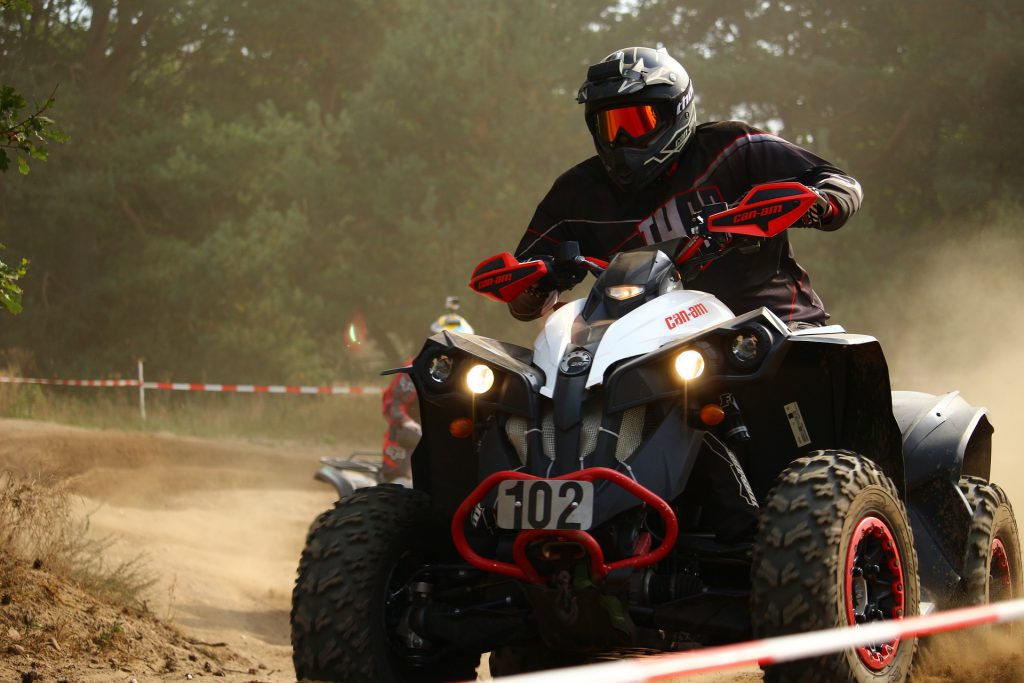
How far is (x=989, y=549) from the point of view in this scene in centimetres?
525

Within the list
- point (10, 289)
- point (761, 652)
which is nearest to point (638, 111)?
point (761, 652)

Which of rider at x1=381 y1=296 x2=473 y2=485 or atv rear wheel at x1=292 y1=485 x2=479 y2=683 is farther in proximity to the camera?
rider at x1=381 y1=296 x2=473 y2=485

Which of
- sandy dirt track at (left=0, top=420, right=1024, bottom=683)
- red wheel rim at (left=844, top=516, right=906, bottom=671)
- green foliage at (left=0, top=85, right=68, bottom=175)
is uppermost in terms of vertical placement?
green foliage at (left=0, top=85, right=68, bottom=175)

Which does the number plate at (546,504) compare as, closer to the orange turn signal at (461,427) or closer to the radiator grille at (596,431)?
the radiator grille at (596,431)

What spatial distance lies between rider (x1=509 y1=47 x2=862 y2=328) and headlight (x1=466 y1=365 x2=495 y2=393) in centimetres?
87

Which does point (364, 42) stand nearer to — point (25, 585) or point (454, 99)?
point (454, 99)

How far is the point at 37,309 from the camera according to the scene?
2886 cm

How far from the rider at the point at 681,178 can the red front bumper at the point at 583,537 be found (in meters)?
1.22

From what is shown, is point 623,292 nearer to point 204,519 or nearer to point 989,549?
point 989,549

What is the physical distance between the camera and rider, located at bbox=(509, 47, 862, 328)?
505 centimetres

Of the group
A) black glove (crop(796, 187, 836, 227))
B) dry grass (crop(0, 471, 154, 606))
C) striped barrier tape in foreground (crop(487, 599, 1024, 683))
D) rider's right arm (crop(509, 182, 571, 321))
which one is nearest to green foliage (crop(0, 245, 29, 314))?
dry grass (crop(0, 471, 154, 606))

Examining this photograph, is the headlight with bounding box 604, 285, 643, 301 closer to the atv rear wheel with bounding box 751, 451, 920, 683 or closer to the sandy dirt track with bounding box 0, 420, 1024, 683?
the atv rear wheel with bounding box 751, 451, 920, 683

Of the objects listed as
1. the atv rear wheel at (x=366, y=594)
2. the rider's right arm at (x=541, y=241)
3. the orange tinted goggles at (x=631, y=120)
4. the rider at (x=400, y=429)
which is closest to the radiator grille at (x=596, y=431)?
the atv rear wheel at (x=366, y=594)

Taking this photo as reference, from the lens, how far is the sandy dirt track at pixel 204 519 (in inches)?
335
